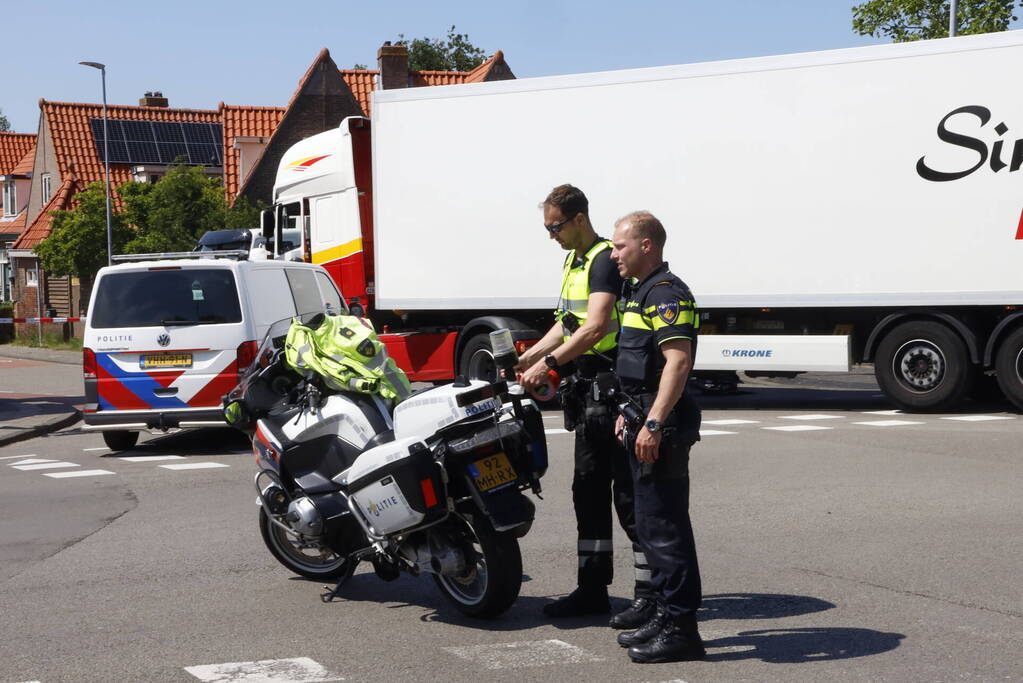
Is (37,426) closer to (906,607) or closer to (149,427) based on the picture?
(149,427)

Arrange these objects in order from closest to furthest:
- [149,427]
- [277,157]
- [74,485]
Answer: [74,485], [149,427], [277,157]

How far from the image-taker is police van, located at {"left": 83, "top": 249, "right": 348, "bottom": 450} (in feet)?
41.5

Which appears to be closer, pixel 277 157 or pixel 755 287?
pixel 755 287

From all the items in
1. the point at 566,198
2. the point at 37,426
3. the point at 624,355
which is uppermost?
the point at 566,198

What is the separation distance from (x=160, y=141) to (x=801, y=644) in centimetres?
4966

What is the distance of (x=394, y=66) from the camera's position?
143 feet

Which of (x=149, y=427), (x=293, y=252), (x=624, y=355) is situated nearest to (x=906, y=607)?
(x=624, y=355)

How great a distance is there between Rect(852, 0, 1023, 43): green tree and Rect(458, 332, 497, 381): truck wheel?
69.0 ft

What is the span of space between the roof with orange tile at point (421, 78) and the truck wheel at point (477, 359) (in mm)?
30364

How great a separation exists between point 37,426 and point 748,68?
937 cm

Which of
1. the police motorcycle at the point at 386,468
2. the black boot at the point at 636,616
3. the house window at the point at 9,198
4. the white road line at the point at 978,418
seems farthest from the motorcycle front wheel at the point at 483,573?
the house window at the point at 9,198

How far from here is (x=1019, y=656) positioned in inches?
210

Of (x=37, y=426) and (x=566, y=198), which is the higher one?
(x=566, y=198)

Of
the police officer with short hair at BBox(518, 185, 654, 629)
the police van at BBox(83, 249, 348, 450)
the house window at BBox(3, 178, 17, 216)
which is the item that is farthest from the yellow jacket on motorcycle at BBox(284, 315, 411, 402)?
the house window at BBox(3, 178, 17, 216)
